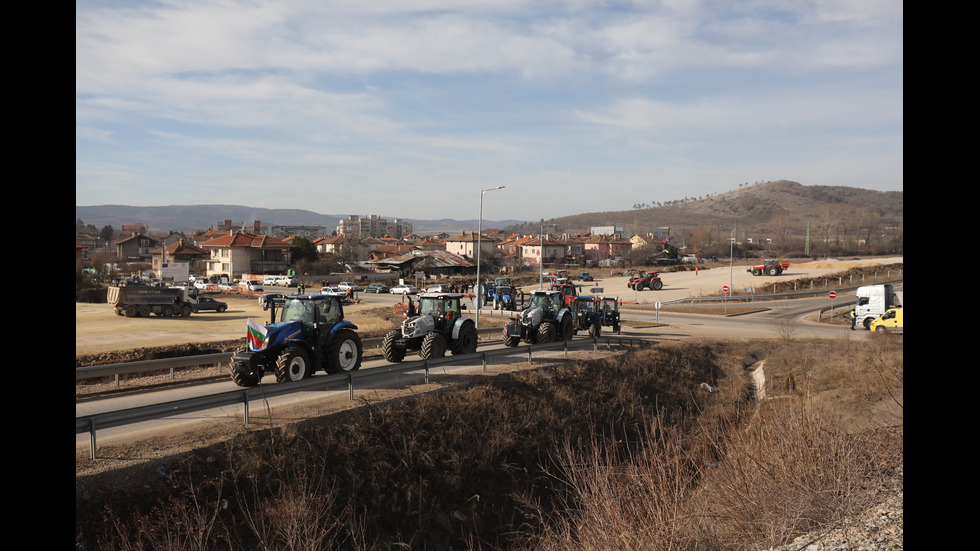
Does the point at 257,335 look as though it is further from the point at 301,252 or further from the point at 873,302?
the point at 301,252

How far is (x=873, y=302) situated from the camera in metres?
36.0

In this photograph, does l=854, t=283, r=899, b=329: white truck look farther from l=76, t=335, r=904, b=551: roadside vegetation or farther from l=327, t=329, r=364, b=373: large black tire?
l=327, t=329, r=364, b=373: large black tire

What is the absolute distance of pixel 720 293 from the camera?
56500 mm

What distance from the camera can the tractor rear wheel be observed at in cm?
2464

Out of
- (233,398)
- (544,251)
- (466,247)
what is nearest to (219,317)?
(233,398)

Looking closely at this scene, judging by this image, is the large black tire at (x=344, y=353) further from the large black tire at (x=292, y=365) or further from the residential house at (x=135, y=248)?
the residential house at (x=135, y=248)

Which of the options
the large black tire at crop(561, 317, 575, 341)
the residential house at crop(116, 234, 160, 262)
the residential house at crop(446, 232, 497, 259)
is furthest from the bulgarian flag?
the residential house at crop(116, 234, 160, 262)

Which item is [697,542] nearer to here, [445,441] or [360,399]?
[445,441]

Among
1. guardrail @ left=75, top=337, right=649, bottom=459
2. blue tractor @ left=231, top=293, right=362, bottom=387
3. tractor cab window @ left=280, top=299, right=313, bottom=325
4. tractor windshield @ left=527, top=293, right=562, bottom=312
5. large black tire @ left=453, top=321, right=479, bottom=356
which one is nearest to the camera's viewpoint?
guardrail @ left=75, top=337, right=649, bottom=459

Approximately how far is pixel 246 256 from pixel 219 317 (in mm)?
48051

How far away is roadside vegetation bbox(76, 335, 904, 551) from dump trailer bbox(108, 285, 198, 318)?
29612 millimetres

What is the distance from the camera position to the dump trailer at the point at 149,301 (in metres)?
37.5

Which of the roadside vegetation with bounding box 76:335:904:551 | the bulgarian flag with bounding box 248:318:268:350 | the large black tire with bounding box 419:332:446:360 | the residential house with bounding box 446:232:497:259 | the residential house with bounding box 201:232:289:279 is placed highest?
the residential house with bounding box 446:232:497:259

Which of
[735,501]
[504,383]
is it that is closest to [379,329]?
[504,383]
